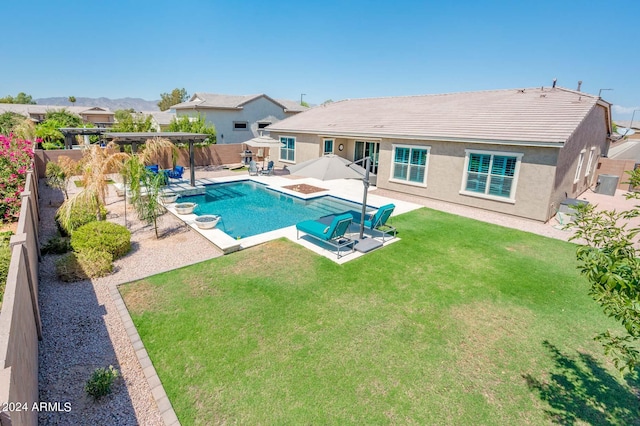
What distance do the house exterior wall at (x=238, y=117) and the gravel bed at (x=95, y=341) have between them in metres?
28.5

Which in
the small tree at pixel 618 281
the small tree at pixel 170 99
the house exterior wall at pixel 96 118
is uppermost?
the small tree at pixel 170 99

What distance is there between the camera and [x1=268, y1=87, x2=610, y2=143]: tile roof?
14.5 meters

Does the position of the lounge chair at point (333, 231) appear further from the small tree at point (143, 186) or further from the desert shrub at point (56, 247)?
the desert shrub at point (56, 247)

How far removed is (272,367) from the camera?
17.7 feet

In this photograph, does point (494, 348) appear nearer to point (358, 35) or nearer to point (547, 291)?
point (547, 291)

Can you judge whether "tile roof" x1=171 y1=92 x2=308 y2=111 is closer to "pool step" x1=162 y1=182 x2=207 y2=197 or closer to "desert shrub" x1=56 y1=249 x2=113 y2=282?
"pool step" x1=162 y1=182 x2=207 y2=197

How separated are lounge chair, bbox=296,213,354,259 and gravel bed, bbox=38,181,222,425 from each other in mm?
3042

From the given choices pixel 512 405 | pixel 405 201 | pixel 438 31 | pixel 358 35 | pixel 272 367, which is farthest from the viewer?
pixel 358 35

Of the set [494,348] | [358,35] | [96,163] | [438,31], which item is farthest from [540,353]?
[358,35]

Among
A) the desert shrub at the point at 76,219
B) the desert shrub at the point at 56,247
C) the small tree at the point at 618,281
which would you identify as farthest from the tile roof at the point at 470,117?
the desert shrub at the point at 56,247

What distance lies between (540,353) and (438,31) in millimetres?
27949

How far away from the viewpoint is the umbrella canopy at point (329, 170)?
10.8m

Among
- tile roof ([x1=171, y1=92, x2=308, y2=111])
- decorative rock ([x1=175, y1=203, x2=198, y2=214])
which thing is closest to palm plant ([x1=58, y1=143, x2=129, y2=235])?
decorative rock ([x1=175, y1=203, x2=198, y2=214])

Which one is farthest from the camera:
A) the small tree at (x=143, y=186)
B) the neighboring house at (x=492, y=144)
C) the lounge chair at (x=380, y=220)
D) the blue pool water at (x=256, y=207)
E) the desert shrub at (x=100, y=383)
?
the neighboring house at (x=492, y=144)
